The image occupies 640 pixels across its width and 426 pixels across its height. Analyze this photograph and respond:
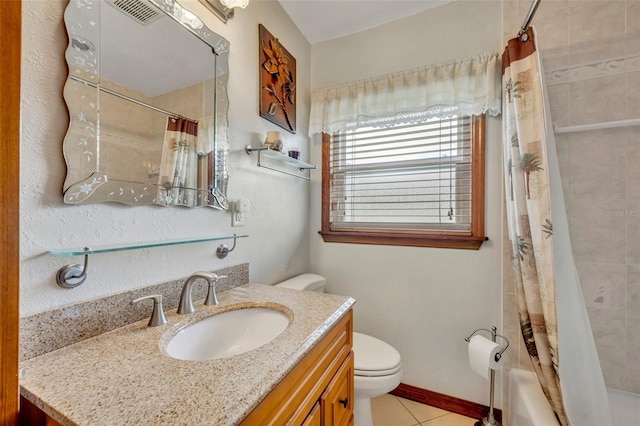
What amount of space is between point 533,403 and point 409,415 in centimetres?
72

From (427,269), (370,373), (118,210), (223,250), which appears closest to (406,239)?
(427,269)

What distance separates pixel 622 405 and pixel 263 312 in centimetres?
181

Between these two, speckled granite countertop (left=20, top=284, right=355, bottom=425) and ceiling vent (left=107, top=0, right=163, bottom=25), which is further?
ceiling vent (left=107, top=0, right=163, bottom=25)

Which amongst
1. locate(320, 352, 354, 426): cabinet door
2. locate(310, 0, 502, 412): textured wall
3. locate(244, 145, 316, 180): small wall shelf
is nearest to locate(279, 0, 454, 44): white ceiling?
locate(310, 0, 502, 412): textured wall

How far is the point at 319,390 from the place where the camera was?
818 mm

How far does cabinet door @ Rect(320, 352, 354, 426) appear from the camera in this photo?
87 centimetres

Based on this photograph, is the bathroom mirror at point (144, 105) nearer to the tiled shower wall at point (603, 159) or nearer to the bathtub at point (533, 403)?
the bathtub at point (533, 403)

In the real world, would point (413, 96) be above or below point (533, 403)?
above

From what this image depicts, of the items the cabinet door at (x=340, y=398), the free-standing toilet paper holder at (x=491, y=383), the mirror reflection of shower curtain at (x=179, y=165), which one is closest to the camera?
the cabinet door at (x=340, y=398)

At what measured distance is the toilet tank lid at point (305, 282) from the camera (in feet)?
5.33

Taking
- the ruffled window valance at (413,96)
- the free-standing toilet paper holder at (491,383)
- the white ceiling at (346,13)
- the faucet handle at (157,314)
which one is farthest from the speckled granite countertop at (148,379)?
the white ceiling at (346,13)

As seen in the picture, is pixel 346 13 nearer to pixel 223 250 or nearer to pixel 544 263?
pixel 223 250

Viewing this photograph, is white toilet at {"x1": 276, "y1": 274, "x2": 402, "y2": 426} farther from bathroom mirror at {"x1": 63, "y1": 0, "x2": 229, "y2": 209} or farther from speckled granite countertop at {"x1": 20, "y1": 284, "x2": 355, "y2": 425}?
bathroom mirror at {"x1": 63, "y1": 0, "x2": 229, "y2": 209}

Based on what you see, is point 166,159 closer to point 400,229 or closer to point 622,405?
point 400,229
